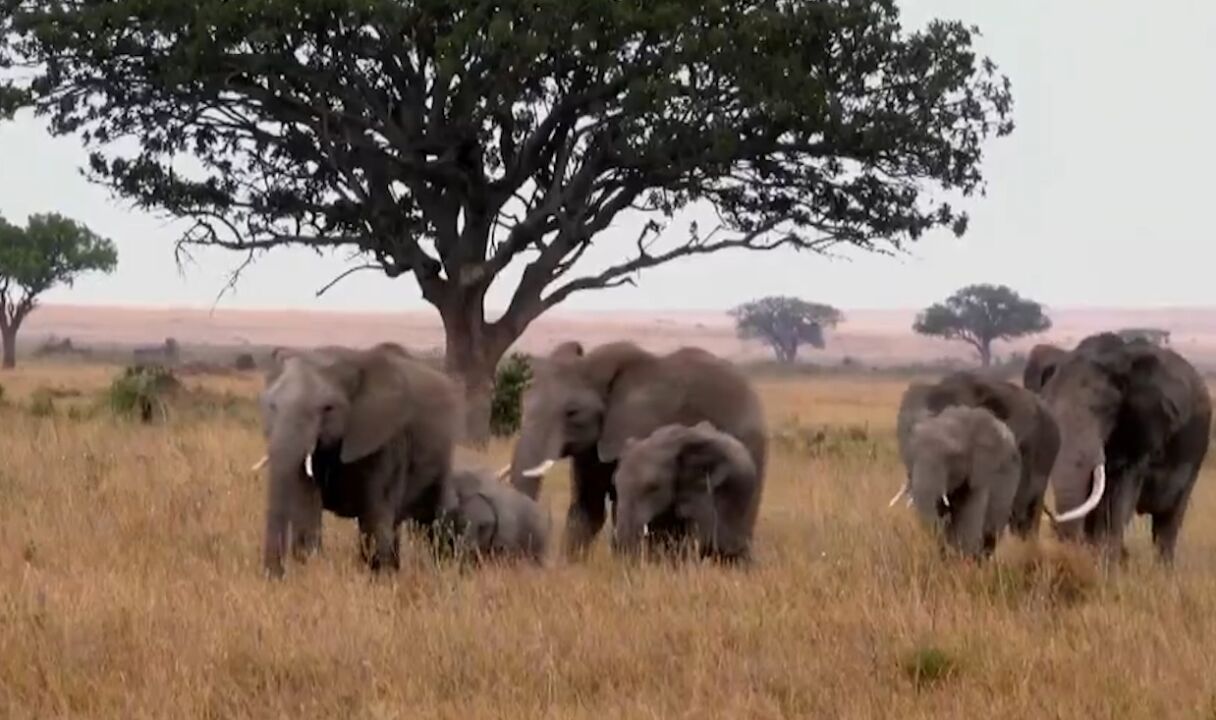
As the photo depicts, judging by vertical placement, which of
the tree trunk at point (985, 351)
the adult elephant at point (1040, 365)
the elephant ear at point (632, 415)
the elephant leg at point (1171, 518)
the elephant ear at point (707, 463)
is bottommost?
the tree trunk at point (985, 351)

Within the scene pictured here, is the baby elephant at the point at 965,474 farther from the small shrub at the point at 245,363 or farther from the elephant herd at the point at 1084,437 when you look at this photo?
the small shrub at the point at 245,363

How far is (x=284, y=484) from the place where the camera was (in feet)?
32.0

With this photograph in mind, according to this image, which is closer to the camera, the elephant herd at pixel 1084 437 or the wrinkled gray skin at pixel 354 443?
the wrinkled gray skin at pixel 354 443

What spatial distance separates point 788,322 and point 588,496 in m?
95.3

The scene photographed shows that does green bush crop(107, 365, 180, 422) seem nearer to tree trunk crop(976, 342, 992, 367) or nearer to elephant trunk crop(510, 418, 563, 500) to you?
elephant trunk crop(510, 418, 563, 500)

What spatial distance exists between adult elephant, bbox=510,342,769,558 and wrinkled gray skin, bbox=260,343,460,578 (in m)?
0.76

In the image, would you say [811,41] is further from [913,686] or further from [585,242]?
[913,686]

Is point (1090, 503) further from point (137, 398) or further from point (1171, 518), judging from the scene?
point (137, 398)

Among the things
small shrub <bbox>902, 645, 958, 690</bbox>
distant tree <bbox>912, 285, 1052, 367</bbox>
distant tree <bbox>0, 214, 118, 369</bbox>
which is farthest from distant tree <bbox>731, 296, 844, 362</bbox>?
small shrub <bbox>902, 645, 958, 690</bbox>

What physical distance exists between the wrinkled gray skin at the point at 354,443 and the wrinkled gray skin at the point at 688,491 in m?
1.09

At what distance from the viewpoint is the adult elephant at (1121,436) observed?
1180 cm

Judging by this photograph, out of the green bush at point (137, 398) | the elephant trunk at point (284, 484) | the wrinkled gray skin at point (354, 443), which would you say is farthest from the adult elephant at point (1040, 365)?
the green bush at point (137, 398)

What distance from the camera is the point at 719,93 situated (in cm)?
2589

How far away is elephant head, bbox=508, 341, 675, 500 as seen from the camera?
11.8m
